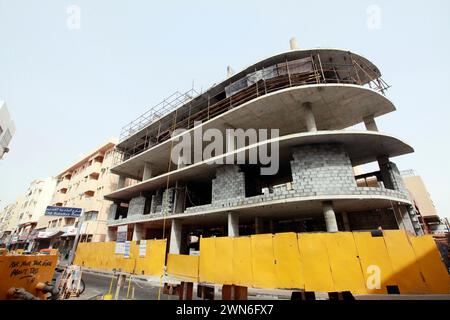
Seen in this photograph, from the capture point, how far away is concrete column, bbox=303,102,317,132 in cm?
1290

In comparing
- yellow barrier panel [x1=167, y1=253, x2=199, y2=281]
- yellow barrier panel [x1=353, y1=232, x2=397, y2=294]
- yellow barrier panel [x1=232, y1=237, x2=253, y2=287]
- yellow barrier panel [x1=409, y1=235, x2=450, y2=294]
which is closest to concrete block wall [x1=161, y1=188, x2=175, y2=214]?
Answer: yellow barrier panel [x1=167, y1=253, x2=199, y2=281]

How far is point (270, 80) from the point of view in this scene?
48.5 feet

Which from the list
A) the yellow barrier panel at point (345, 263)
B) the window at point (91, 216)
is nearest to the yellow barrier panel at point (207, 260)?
the yellow barrier panel at point (345, 263)

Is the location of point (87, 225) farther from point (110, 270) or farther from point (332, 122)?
point (332, 122)

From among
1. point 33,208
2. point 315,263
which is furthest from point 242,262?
point 33,208

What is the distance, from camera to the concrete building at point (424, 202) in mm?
25531

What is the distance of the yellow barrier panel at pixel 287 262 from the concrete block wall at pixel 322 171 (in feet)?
9.42

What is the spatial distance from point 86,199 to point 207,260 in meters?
30.1

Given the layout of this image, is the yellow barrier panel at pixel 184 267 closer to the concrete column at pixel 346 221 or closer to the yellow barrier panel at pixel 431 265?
the yellow barrier panel at pixel 431 265

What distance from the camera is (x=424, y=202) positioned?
26031 mm

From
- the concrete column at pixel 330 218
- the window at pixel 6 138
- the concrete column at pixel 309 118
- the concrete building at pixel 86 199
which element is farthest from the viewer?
the concrete building at pixel 86 199

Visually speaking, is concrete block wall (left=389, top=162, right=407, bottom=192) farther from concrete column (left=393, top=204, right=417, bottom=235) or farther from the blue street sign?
the blue street sign

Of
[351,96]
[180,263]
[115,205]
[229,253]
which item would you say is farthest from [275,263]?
[115,205]
